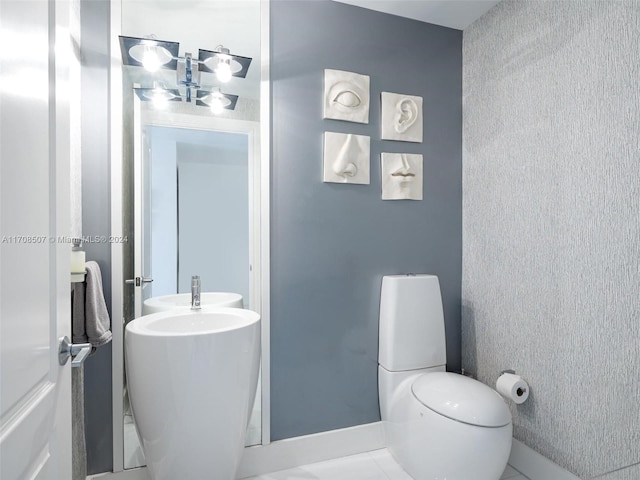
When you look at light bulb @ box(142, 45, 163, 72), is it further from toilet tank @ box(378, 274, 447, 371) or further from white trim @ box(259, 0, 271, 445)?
toilet tank @ box(378, 274, 447, 371)

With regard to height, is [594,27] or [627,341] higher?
[594,27]

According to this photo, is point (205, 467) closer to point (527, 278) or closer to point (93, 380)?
point (93, 380)

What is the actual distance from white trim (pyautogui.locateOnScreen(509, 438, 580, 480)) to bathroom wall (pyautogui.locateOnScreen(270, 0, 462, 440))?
0.58m

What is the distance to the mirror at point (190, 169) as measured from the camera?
1.62m

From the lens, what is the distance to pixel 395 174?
1999mm

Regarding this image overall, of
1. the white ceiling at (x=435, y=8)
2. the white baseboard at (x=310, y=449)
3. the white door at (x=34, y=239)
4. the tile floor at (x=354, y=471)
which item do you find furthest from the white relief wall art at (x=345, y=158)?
the tile floor at (x=354, y=471)

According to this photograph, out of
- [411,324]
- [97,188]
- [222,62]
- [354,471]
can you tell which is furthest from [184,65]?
[354,471]

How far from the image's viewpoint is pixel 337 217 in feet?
6.25

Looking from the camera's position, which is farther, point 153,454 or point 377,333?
point 377,333

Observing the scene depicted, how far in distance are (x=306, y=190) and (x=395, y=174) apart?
54 cm

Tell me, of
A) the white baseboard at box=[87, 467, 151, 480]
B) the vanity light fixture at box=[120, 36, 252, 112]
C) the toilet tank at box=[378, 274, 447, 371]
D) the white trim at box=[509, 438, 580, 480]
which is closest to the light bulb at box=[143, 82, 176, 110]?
the vanity light fixture at box=[120, 36, 252, 112]

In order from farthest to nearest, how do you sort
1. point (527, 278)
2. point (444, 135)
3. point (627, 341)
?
point (444, 135) < point (527, 278) < point (627, 341)

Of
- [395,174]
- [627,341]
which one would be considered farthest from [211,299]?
[627,341]

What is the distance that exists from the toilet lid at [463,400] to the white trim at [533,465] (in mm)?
389
